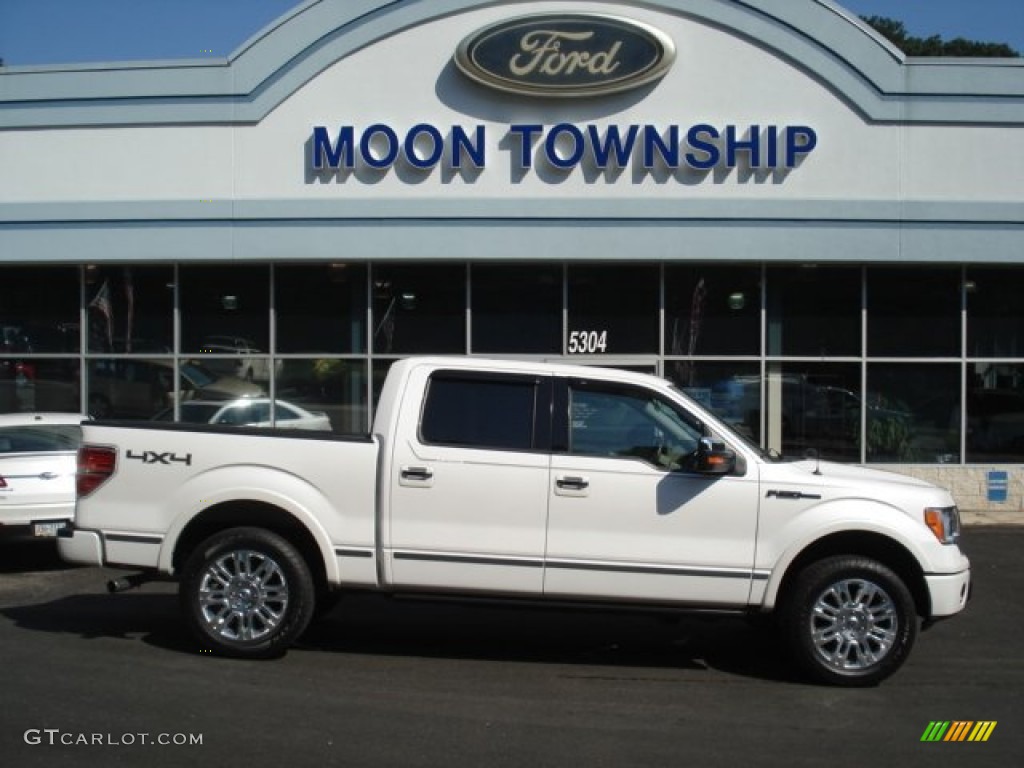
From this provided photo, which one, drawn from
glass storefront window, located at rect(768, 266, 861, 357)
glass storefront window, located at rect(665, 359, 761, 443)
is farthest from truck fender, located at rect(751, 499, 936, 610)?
glass storefront window, located at rect(768, 266, 861, 357)

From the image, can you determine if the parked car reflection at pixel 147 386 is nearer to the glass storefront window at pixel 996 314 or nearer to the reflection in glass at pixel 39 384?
the reflection in glass at pixel 39 384

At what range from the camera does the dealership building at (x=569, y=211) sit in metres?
14.6

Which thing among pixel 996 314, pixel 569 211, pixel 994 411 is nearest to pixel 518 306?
pixel 569 211

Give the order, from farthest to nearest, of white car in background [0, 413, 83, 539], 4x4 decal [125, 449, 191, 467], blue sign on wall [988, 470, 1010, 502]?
blue sign on wall [988, 470, 1010, 502] → white car in background [0, 413, 83, 539] → 4x4 decal [125, 449, 191, 467]

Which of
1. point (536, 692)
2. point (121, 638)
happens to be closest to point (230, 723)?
point (536, 692)

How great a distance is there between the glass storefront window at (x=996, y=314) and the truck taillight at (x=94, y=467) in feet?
39.5

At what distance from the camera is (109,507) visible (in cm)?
738

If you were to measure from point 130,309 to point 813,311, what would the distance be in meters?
9.73

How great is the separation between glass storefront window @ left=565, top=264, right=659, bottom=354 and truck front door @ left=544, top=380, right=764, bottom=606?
8382 mm

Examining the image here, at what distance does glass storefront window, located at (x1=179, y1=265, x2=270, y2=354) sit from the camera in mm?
15750

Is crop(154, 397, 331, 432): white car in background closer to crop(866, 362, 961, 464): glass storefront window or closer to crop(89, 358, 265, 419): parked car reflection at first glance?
crop(89, 358, 265, 419): parked car reflection

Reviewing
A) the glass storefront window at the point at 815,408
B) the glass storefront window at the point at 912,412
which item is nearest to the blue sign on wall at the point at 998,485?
the glass storefront window at the point at 912,412

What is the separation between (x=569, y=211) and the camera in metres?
14.7

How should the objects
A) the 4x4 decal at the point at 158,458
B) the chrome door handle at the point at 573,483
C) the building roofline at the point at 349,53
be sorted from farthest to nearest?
the building roofline at the point at 349,53 < the 4x4 decal at the point at 158,458 < the chrome door handle at the point at 573,483
